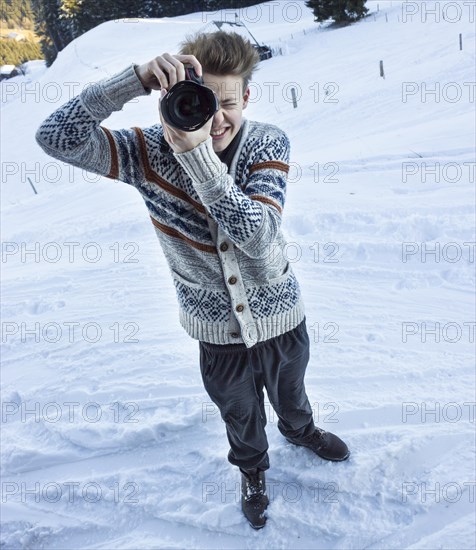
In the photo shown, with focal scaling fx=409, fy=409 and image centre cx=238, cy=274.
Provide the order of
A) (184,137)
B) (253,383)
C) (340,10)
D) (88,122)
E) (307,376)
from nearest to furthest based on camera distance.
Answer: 1. (184,137)
2. (88,122)
3. (253,383)
4. (307,376)
5. (340,10)

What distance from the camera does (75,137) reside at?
1173 millimetres

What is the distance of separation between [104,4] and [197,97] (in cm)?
3762

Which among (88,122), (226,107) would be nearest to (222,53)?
(226,107)

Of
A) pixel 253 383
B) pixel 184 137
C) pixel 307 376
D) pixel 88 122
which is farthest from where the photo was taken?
pixel 307 376

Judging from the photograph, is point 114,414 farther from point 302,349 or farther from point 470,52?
point 470,52

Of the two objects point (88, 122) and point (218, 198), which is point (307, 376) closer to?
point (218, 198)

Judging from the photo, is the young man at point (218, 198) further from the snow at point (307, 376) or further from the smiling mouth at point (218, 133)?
the snow at point (307, 376)

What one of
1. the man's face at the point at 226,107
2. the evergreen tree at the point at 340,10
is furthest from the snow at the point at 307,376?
the evergreen tree at the point at 340,10

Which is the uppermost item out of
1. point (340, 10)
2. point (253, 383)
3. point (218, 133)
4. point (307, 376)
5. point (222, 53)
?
point (340, 10)

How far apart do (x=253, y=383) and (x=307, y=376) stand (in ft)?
3.21

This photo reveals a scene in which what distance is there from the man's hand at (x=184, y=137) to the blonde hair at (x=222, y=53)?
11.1 inches

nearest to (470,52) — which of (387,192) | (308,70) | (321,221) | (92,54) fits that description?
(308,70)

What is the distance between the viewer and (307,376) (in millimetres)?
2512

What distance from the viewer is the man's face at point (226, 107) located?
1211 mm
